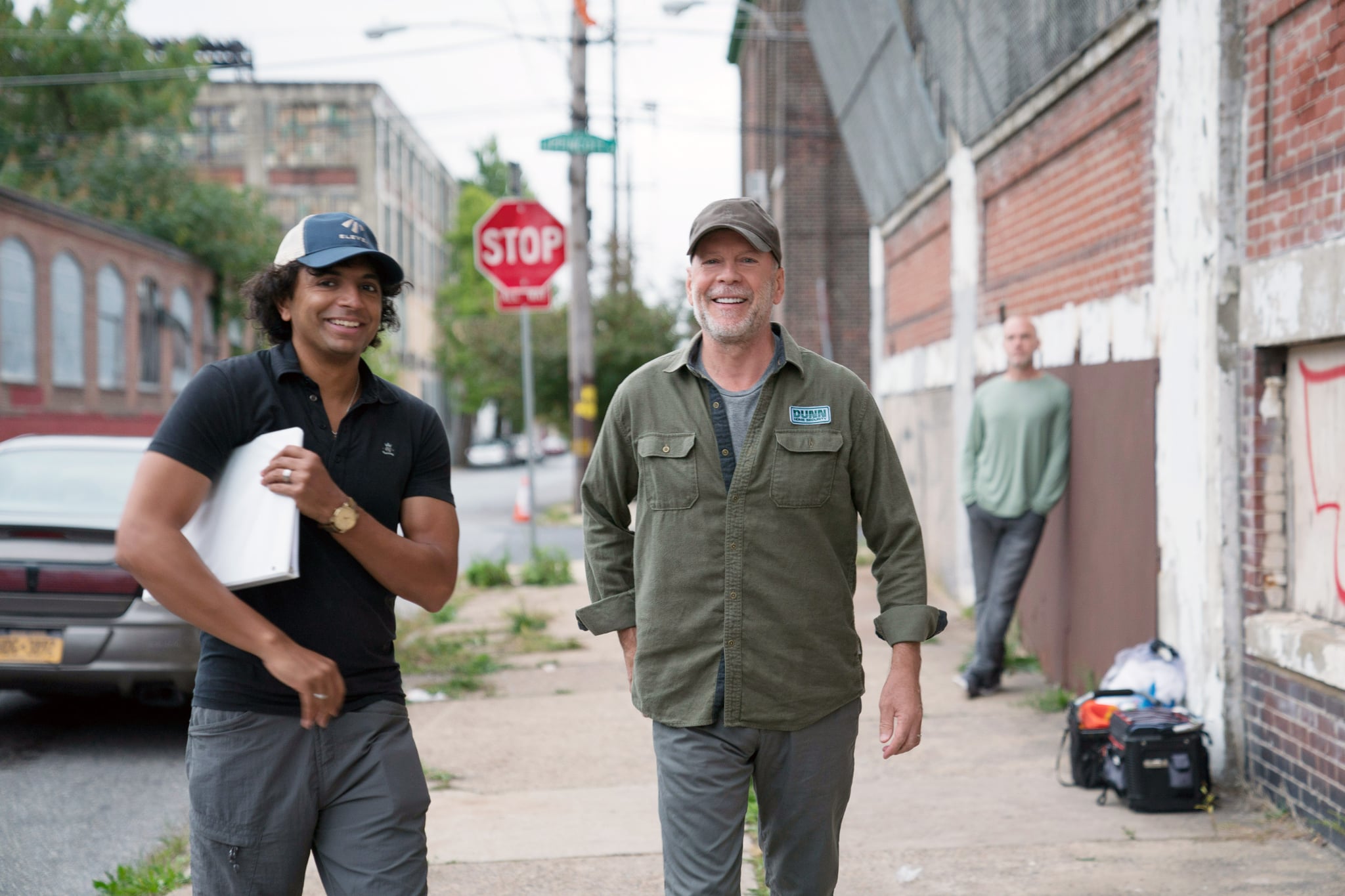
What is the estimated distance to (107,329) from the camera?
1175 inches

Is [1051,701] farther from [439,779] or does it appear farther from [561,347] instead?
[561,347]

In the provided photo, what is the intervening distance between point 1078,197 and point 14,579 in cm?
615

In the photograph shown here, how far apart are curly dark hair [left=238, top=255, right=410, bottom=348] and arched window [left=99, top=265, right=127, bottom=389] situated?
28485 millimetres

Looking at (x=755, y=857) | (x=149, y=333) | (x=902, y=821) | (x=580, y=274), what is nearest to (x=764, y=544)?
(x=755, y=857)

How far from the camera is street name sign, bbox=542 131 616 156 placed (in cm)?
1260

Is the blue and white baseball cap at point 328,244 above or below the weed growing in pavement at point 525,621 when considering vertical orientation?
above

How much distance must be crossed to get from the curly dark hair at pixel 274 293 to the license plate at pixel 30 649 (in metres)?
4.13

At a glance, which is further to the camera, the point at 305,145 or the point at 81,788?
the point at 305,145

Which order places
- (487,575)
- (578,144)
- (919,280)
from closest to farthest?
(578,144) < (919,280) < (487,575)

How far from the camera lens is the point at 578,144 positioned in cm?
1270

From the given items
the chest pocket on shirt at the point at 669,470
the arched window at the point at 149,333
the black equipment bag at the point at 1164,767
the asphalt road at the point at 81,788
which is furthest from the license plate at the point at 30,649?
the arched window at the point at 149,333

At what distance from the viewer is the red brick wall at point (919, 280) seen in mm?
11883

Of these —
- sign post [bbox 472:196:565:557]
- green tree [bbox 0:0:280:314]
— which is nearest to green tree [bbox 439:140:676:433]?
green tree [bbox 0:0:280:314]

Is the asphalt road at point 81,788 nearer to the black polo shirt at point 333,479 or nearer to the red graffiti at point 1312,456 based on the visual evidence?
the black polo shirt at point 333,479
